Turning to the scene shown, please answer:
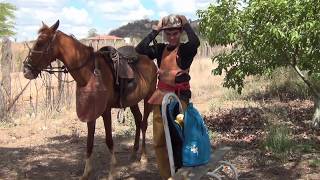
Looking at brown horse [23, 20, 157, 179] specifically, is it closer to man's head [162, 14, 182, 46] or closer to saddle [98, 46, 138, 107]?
saddle [98, 46, 138, 107]

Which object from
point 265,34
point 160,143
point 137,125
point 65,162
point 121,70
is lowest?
point 65,162

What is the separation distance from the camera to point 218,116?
11016 millimetres

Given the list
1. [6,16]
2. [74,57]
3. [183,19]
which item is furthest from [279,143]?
[6,16]

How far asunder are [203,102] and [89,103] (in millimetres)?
8730

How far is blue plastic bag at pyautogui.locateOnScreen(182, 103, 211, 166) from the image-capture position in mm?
5137

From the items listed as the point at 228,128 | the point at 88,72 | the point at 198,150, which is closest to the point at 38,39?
the point at 88,72

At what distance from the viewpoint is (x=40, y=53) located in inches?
231

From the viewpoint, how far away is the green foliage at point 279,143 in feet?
24.6

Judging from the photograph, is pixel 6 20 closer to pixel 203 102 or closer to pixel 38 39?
pixel 203 102

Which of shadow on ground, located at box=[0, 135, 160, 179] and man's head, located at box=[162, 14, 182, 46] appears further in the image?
shadow on ground, located at box=[0, 135, 160, 179]

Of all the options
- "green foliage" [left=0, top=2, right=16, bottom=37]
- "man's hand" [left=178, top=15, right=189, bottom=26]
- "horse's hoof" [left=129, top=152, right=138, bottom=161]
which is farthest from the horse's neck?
"green foliage" [left=0, top=2, right=16, bottom=37]

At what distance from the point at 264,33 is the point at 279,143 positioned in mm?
1751

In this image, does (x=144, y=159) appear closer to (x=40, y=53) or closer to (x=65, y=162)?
(x=65, y=162)

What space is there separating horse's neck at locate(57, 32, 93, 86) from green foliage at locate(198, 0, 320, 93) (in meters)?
2.36
